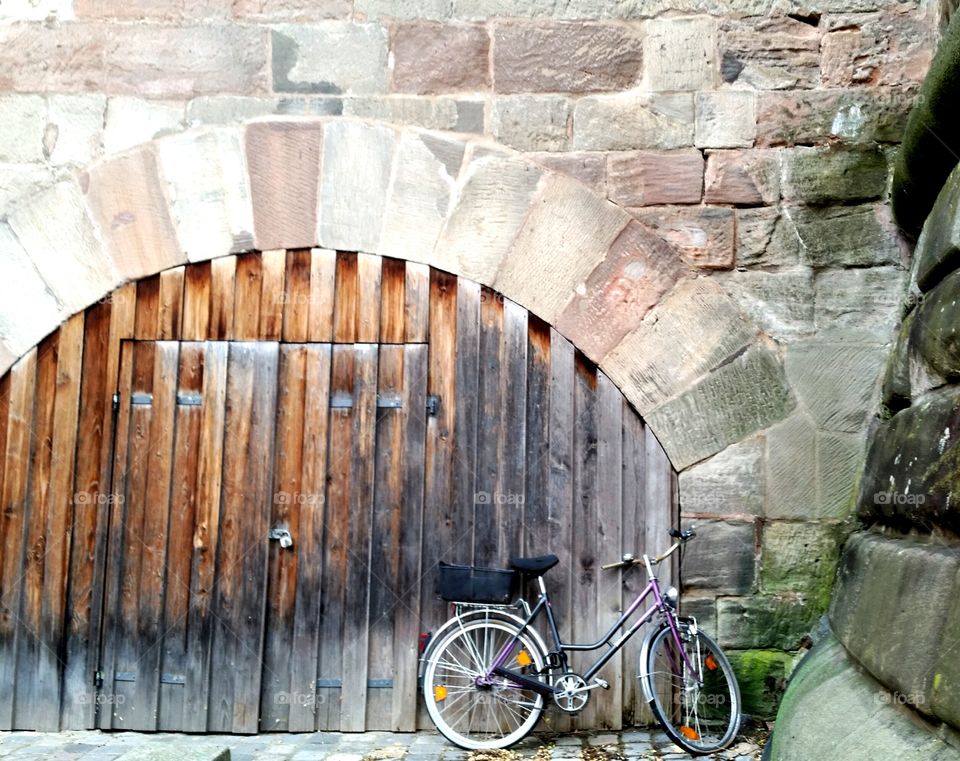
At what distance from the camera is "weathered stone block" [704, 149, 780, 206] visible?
3.97 m

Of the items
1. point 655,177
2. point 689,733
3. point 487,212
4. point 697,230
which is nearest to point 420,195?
point 487,212

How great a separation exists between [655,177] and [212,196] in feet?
6.07

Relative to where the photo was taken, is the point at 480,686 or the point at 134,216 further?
the point at 134,216

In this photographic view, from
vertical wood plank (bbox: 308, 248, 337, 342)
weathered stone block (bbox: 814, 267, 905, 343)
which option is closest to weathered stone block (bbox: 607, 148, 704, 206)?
weathered stone block (bbox: 814, 267, 905, 343)

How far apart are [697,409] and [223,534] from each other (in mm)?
2018

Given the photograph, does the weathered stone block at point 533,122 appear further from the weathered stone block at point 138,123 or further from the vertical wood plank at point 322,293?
the weathered stone block at point 138,123

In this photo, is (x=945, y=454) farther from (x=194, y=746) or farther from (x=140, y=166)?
(x=140, y=166)

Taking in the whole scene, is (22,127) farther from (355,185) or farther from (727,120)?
(727,120)

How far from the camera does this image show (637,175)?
13.1 ft

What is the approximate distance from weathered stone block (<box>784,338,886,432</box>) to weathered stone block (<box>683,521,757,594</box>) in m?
0.55

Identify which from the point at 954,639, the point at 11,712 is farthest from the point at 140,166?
the point at 954,639

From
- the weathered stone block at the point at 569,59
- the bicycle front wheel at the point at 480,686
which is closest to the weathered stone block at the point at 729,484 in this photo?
the bicycle front wheel at the point at 480,686

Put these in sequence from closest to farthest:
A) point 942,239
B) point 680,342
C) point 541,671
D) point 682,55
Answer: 1. point 942,239
2. point 541,671
3. point 680,342
4. point 682,55

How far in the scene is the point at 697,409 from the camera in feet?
12.8
